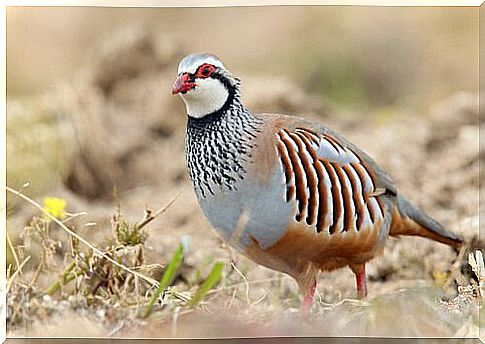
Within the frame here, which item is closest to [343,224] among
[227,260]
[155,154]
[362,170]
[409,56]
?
[362,170]

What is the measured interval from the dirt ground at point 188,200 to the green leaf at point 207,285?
55 mm

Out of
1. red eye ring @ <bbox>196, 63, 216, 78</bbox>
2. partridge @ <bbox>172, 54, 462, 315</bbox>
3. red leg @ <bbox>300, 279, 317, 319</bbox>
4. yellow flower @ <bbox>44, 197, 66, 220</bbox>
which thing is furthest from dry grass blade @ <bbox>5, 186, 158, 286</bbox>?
red eye ring @ <bbox>196, 63, 216, 78</bbox>

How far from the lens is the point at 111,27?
316cm

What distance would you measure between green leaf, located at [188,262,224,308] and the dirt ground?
0.06 metres

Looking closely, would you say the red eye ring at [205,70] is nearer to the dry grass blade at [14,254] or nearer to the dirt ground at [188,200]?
the dirt ground at [188,200]

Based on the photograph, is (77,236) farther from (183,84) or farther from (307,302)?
(307,302)

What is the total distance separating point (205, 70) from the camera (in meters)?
2.83

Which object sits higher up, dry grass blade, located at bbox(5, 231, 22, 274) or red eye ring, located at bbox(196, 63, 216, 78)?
red eye ring, located at bbox(196, 63, 216, 78)

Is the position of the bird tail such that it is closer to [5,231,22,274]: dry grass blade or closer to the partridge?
the partridge

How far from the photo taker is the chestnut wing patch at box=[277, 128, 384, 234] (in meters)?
2.84

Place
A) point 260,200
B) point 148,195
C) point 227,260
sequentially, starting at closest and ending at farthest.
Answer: point 260,200, point 227,260, point 148,195

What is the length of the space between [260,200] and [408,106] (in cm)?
72

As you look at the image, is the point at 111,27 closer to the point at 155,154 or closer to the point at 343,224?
the point at 155,154

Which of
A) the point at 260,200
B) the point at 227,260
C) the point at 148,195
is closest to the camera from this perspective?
the point at 260,200
